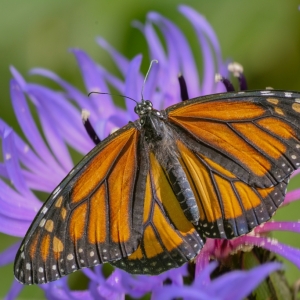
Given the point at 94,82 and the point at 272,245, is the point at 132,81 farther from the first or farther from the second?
the point at 272,245

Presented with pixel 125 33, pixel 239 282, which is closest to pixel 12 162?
pixel 239 282

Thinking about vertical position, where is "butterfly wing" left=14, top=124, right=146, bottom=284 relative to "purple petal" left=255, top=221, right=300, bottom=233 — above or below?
above

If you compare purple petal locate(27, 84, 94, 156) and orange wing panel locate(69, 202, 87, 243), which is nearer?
orange wing panel locate(69, 202, 87, 243)

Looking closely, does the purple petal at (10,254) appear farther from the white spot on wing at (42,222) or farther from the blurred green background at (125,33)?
the blurred green background at (125,33)

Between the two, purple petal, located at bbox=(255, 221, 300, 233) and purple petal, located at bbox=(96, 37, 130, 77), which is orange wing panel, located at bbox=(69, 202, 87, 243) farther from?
purple petal, located at bbox=(96, 37, 130, 77)

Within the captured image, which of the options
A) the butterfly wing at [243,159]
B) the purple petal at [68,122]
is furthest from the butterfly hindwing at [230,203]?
the purple petal at [68,122]

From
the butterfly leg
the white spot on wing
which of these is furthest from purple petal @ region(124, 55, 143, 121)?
the white spot on wing

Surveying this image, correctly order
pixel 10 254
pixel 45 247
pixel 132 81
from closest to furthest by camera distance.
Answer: pixel 45 247
pixel 10 254
pixel 132 81

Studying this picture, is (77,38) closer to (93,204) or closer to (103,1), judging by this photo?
(103,1)
